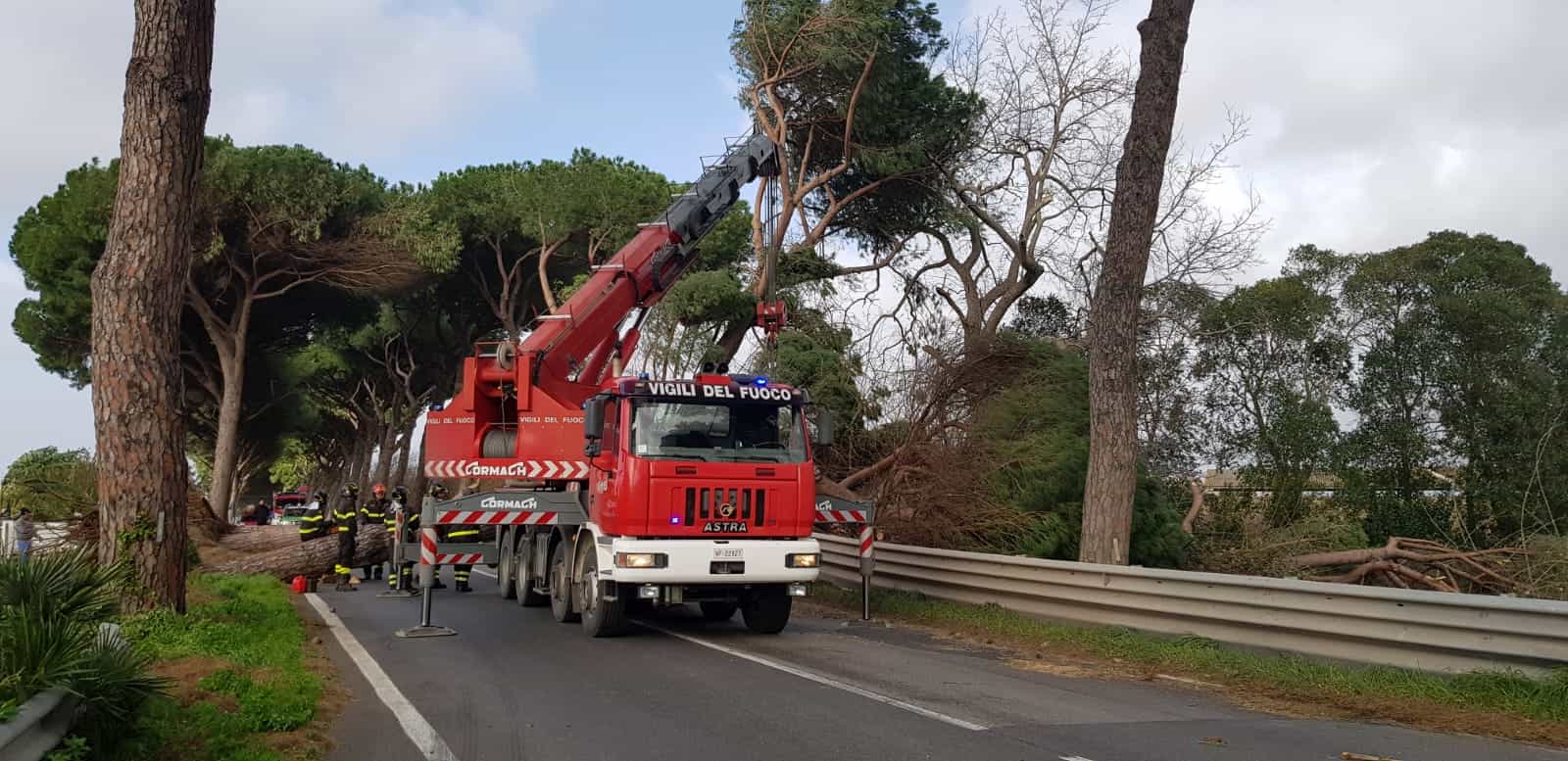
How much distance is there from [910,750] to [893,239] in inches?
659

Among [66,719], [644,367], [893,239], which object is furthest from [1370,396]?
[66,719]

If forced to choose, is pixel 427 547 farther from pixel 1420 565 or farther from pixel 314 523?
pixel 1420 565

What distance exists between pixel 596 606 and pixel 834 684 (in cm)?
372

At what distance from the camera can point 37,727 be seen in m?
4.19

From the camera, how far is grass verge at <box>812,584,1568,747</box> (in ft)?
22.0

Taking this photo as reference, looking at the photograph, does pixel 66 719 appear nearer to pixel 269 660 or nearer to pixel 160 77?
pixel 269 660

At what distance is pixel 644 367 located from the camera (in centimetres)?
2370

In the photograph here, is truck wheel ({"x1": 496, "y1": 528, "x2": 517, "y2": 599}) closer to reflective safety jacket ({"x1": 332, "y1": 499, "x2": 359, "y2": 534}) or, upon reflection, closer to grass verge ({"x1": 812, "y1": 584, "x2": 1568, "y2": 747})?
reflective safety jacket ({"x1": 332, "y1": 499, "x2": 359, "y2": 534})

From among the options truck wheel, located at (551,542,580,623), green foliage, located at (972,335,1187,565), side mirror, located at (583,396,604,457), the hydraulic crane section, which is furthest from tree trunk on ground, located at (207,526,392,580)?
green foliage, located at (972,335,1187,565)

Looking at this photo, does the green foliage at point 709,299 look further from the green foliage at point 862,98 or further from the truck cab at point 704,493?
the truck cab at point 704,493

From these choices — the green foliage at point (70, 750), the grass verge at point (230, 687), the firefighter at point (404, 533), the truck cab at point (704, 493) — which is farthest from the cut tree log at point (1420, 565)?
the green foliage at point (70, 750)

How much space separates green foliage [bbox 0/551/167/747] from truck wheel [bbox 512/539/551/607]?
8485 millimetres

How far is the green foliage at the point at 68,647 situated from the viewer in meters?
4.52

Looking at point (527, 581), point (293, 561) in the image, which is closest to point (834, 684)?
point (527, 581)
